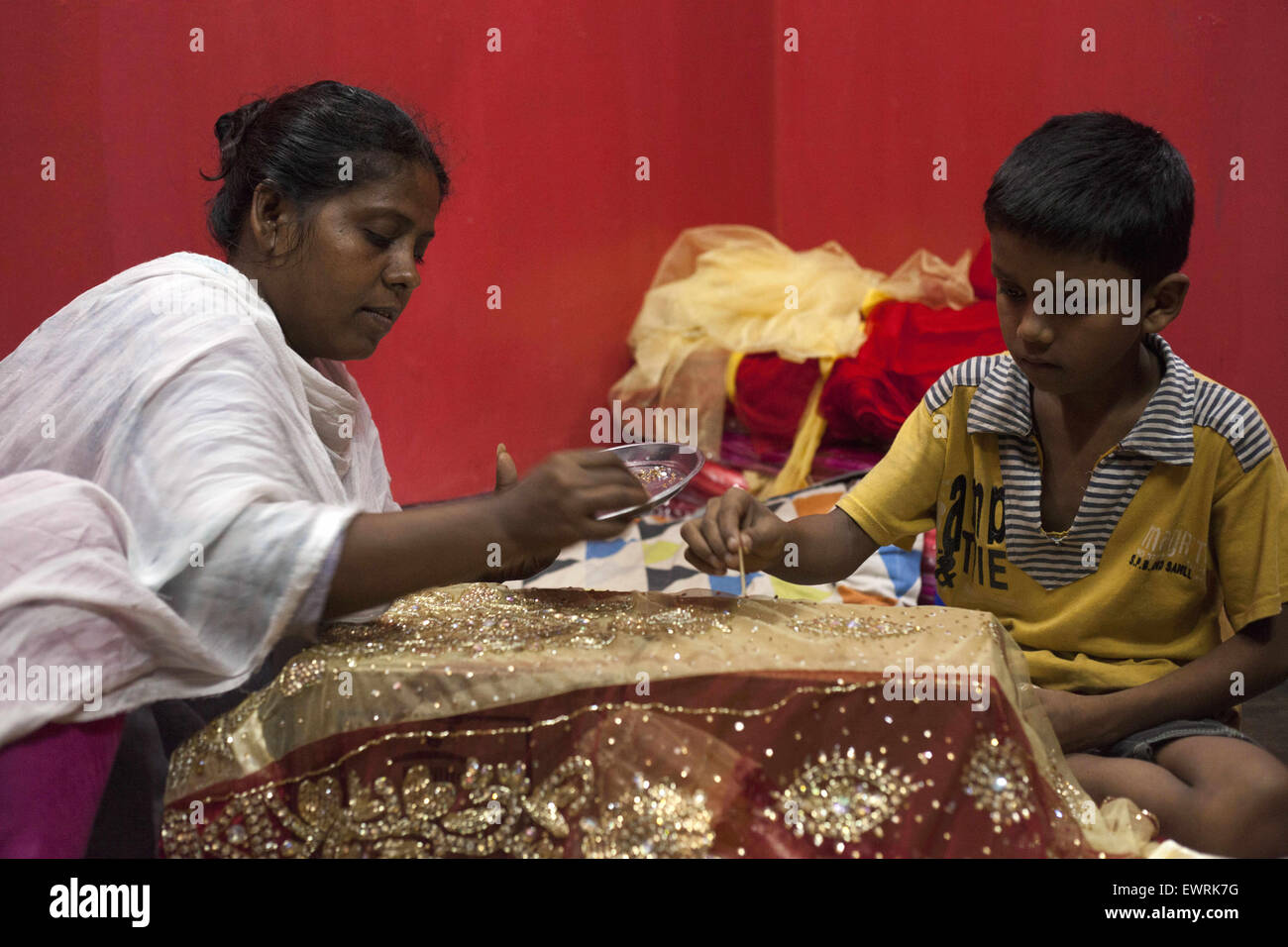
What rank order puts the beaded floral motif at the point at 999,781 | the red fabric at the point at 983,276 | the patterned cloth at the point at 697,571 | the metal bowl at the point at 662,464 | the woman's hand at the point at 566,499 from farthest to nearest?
the red fabric at the point at 983,276 < the patterned cloth at the point at 697,571 < the metal bowl at the point at 662,464 < the woman's hand at the point at 566,499 < the beaded floral motif at the point at 999,781

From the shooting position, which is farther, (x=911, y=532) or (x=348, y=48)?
(x=348, y=48)

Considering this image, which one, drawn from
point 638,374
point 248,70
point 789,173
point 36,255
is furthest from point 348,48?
point 789,173

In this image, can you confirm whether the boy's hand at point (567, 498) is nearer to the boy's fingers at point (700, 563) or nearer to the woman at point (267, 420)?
the woman at point (267, 420)

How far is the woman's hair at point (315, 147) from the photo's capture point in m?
1.40

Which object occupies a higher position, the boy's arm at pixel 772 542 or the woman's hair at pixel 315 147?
the woman's hair at pixel 315 147

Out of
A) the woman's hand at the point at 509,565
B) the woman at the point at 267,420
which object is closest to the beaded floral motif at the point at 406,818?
the woman at the point at 267,420

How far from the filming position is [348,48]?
2.90 m

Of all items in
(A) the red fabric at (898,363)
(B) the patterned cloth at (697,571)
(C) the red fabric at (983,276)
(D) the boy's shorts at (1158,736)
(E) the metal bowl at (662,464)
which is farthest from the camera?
(C) the red fabric at (983,276)

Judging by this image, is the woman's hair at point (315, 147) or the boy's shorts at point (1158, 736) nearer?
the boy's shorts at point (1158, 736)

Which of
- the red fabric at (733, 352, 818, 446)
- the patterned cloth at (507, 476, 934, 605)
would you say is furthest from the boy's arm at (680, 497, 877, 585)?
the red fabric at (733, 352, 818, 446)

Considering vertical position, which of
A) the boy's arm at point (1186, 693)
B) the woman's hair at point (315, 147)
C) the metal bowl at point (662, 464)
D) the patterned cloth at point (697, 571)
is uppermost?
the woman's hair at point (315, 147)

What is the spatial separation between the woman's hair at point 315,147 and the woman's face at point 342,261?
20 mm
